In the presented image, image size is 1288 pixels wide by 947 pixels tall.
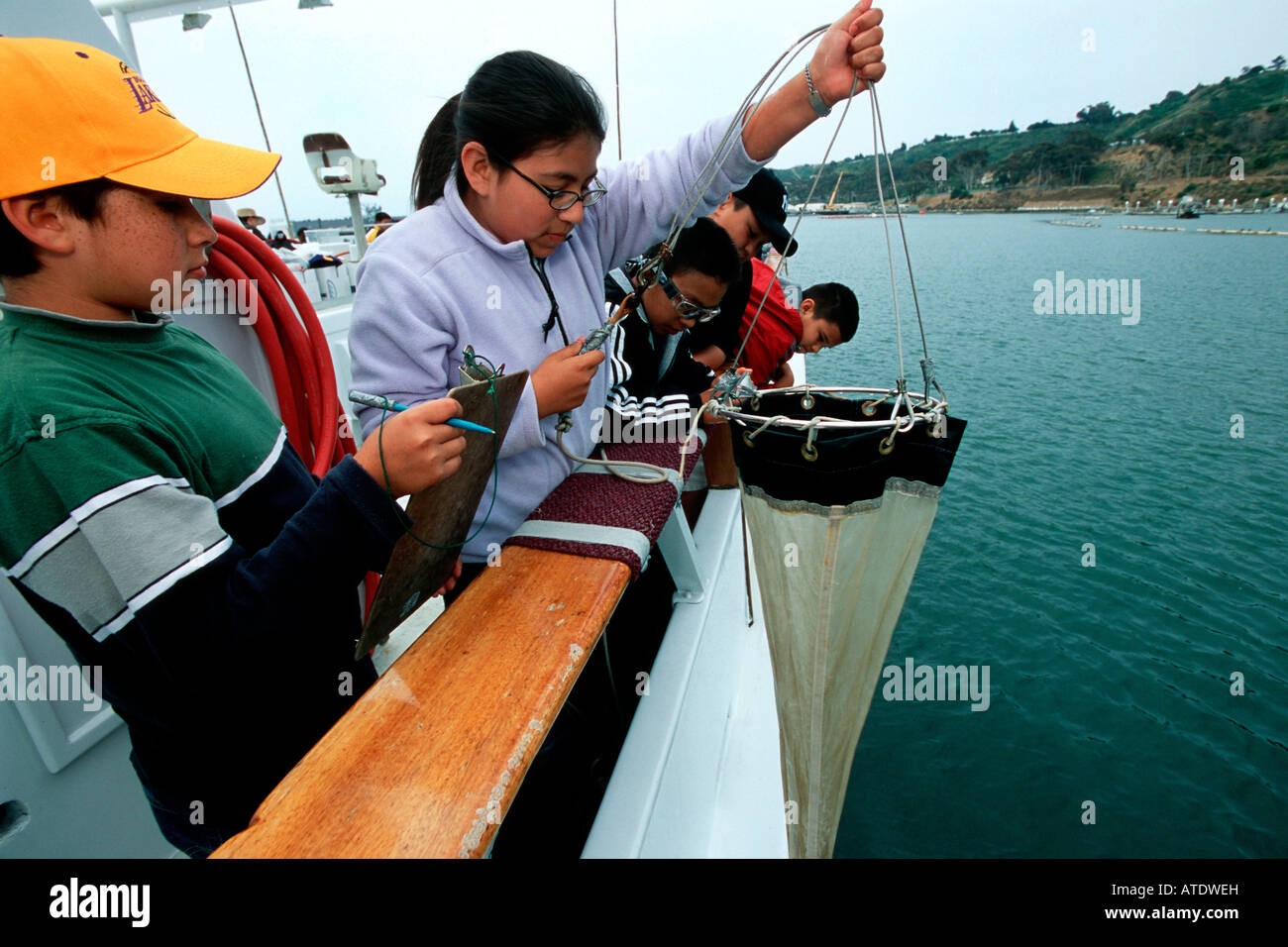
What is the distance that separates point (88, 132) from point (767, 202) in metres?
2.26

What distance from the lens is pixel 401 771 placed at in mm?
822

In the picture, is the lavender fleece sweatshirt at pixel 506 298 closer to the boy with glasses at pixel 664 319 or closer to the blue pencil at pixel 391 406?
the blue pencil at pixel 391 406

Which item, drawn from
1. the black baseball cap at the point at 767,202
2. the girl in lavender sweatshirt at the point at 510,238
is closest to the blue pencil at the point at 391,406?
the girl in lavender sweatshirt at the point at 510,238

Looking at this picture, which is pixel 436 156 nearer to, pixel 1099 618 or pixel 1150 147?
pixel 1099 618

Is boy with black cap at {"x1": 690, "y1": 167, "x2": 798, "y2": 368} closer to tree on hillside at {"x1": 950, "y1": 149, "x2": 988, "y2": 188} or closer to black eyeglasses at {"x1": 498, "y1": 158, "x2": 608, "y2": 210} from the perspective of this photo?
black eyeglasses at {"x1": 498, "y1": 158, "x2": 608, "y2": 210}

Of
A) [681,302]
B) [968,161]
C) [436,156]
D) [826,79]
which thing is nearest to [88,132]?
[436,156]

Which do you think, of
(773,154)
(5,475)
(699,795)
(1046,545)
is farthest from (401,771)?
(1046,545)

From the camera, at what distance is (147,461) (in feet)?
2.30

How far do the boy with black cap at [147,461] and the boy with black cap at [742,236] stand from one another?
1820 millimetres

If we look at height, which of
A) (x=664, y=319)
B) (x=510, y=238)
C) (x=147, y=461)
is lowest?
(x=147, y=461)

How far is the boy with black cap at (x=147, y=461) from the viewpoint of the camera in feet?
2.15

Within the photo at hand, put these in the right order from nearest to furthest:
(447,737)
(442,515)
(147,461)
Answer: (147,461), (447,737), (442,515)
